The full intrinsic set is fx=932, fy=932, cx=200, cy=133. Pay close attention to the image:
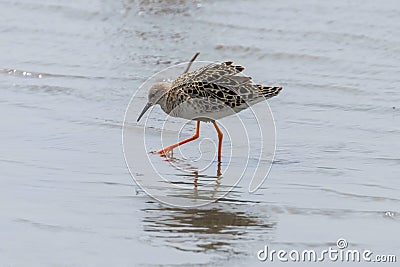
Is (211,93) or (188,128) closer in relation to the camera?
(211,93)

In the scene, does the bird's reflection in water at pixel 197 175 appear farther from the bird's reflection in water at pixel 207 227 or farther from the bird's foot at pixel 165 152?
the bird's reflection in water at pixel 207 227

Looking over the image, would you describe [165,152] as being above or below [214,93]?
below

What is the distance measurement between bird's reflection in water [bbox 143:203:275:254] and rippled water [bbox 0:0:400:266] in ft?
0.04

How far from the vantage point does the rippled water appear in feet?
16.7

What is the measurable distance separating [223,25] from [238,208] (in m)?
6.69

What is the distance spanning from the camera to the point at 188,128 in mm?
7773

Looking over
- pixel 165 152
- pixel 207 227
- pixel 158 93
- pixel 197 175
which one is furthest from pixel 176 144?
pixel 207 227

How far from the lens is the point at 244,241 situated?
5.07 m

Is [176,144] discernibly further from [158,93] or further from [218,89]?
[218,89]

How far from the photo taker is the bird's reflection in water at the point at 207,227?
4992mm

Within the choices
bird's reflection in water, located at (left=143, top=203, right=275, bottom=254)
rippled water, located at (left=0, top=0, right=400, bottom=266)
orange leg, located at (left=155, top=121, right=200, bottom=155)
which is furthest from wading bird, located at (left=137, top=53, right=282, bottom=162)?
bird's reflection in water, located at (left=143, top=203, right=275, bottom=254)

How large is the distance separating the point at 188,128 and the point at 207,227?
8.43ft

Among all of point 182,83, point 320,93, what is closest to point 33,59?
point 320,93

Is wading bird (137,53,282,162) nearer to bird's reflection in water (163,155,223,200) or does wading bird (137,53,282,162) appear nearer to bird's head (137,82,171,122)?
bird's head (137,82,171,122)
